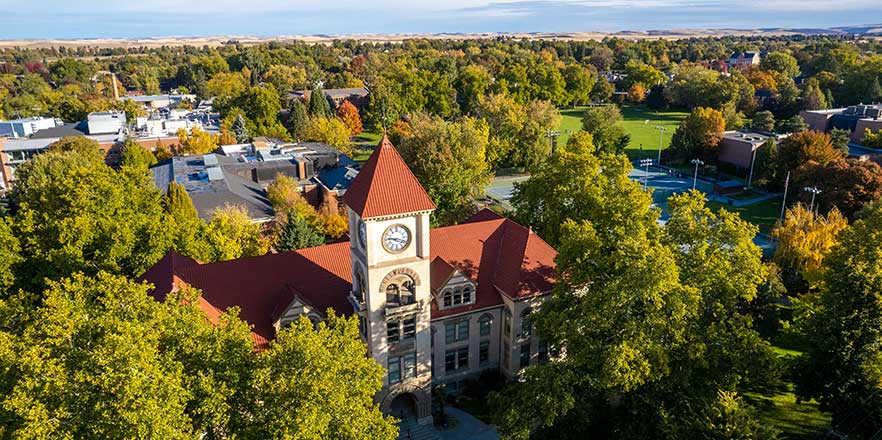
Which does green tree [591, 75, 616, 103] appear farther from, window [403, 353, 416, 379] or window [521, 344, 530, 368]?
window [403, 353, 416, 379]

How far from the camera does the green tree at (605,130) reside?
11744 centimetres

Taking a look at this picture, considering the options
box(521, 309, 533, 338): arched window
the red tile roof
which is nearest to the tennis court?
the red tile roof

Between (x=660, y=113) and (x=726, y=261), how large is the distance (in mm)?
161768


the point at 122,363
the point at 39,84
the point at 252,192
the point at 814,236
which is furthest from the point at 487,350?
the point at 39,84

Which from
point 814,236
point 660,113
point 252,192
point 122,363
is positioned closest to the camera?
point 122,363

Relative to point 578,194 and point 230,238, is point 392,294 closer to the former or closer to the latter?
point 578,194

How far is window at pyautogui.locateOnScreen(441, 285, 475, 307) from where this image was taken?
42.0 metres

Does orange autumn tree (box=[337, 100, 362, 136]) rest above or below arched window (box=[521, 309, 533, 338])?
above

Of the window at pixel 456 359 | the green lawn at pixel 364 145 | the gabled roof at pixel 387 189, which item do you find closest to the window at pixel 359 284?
the gabled roof at pixel 387 189

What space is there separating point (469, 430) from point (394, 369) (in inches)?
283

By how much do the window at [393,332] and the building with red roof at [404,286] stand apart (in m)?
0.07

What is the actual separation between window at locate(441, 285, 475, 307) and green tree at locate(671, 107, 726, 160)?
289 ft

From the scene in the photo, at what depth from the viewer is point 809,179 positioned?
266ft

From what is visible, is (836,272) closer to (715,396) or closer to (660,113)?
(715,396)
